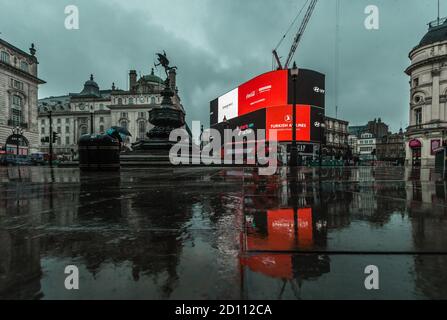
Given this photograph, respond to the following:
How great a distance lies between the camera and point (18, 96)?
51.4 metres

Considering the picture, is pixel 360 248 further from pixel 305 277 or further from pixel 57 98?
pixel 57 98

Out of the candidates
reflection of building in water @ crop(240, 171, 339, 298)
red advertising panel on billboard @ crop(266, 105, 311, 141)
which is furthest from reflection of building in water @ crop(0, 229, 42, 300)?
red advertising panel on billboard @ crop(266, 105, 311, 141)

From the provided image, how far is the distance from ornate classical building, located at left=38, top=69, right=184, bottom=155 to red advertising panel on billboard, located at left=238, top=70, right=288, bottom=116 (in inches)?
1355

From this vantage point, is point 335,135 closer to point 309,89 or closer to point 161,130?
point 309,89

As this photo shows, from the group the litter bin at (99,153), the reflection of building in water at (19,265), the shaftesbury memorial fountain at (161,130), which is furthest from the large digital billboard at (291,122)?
the reflection of building in water at (19,265)

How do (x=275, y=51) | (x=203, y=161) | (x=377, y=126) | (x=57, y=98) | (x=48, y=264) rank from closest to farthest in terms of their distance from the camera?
(x=48, y=264) < (x=203, y=161) < (x=275, y=51) < (x=57, y=98) < (x=377, y=126)

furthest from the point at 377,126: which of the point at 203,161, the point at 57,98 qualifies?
the point at 57,98

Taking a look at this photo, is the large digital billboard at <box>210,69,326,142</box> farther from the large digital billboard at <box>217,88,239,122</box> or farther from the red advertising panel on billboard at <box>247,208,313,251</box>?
the red advertising panel on billboard at <box>247,208,313,251</box>

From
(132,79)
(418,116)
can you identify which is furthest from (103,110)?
(418,116)

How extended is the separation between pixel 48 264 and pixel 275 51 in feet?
301

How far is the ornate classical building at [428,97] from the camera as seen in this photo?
34844 millimetres

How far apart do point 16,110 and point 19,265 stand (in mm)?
64740
